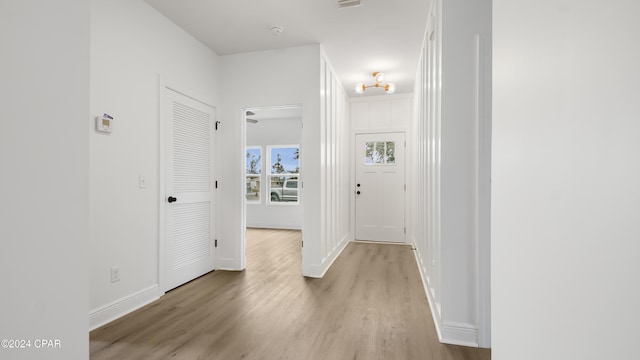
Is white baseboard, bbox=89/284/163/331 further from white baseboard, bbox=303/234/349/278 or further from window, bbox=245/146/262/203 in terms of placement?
window, bbox=245/146/262/203

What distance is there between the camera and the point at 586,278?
0.50 metres

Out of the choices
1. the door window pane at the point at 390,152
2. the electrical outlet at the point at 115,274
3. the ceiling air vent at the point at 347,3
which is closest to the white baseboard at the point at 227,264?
the electrical outlet at the point at 115,274

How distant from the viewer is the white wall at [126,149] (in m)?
2.25

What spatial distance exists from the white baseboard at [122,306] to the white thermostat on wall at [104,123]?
1389 mm

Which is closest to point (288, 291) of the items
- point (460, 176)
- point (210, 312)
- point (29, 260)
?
point (210, 312)

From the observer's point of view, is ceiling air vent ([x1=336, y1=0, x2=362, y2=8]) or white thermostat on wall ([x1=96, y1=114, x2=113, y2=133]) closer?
white thermostat on wall ([x1=96, y1=114, x2=113, y2=133])

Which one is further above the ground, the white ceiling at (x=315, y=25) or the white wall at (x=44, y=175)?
the white ceiling at (x=315, y=25)

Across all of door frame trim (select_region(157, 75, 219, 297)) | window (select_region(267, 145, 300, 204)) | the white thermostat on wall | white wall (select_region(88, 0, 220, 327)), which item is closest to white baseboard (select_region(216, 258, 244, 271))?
door frame trim (select_region(157, 75, 219, 297))

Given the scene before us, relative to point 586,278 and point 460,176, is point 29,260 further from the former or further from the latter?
point 460,176

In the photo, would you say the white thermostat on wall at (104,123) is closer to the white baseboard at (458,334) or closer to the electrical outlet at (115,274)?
the electrical outlet at (115,274)

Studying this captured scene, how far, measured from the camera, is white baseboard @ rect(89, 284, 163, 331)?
2217mm

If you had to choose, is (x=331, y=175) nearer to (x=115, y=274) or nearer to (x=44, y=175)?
(x=115, y=274)

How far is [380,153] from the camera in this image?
558cm

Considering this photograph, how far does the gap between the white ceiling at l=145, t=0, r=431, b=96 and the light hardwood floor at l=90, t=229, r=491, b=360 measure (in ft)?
9.20
